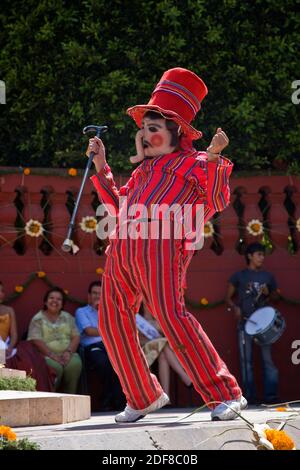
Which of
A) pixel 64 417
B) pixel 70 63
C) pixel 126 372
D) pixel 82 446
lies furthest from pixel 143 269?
pixel 70 63

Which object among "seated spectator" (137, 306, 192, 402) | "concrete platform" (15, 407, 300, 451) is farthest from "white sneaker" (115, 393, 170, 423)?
"seated spectator" (137, 306, 192, 402)

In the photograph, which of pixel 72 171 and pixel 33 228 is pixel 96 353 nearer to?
pixel 33 228

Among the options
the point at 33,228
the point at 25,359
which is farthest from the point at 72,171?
the point at 25,359

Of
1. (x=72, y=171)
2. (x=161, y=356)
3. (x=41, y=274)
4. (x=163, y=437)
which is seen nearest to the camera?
(x=163, y=437)

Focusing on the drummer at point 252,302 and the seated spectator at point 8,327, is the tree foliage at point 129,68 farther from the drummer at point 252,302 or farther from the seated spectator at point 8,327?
the seated spectator at point 8,327

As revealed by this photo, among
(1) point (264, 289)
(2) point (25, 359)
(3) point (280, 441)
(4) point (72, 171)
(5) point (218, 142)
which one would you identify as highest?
(4) point (72, 171)

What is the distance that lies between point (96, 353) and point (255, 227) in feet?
6.20

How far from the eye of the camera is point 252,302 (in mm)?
9391

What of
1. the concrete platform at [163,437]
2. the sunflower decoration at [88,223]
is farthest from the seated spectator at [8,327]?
the concrete platform at [163,437]

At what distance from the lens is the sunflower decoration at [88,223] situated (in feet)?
30.9

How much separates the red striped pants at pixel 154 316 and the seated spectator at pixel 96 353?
3.32 meters

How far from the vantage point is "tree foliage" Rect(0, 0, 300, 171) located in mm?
9438

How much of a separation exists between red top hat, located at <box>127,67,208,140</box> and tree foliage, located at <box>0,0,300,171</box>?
A: 3557mm
